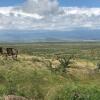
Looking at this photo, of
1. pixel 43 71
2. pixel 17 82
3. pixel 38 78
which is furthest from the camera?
pixel 43 71

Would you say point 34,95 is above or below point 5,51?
below

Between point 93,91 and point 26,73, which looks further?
point 26,73

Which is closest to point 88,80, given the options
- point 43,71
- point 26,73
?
point 43,71

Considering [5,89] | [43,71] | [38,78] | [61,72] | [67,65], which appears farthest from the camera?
[67,65]

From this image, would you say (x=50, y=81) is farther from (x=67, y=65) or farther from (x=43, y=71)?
(x=67, y=65)

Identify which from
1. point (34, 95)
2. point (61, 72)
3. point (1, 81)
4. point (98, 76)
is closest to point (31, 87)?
point (34, 95)

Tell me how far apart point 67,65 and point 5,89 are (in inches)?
1200

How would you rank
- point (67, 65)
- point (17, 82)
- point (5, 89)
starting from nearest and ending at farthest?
point (5, 89) → point (17, 82) → point (67, 65)

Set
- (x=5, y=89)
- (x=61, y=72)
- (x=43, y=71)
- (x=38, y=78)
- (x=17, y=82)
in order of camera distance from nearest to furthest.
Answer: (x=5, y=89) → (x=17, y=82) → (x=38, y=78) → (x=43, y=71) → (x=61, y=72)

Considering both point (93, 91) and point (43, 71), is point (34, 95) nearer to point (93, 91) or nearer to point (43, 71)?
point (93, 91)

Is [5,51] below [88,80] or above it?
above

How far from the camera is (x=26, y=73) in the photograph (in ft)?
215

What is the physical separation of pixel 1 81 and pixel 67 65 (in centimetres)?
2406

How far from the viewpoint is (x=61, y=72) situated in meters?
75.8
